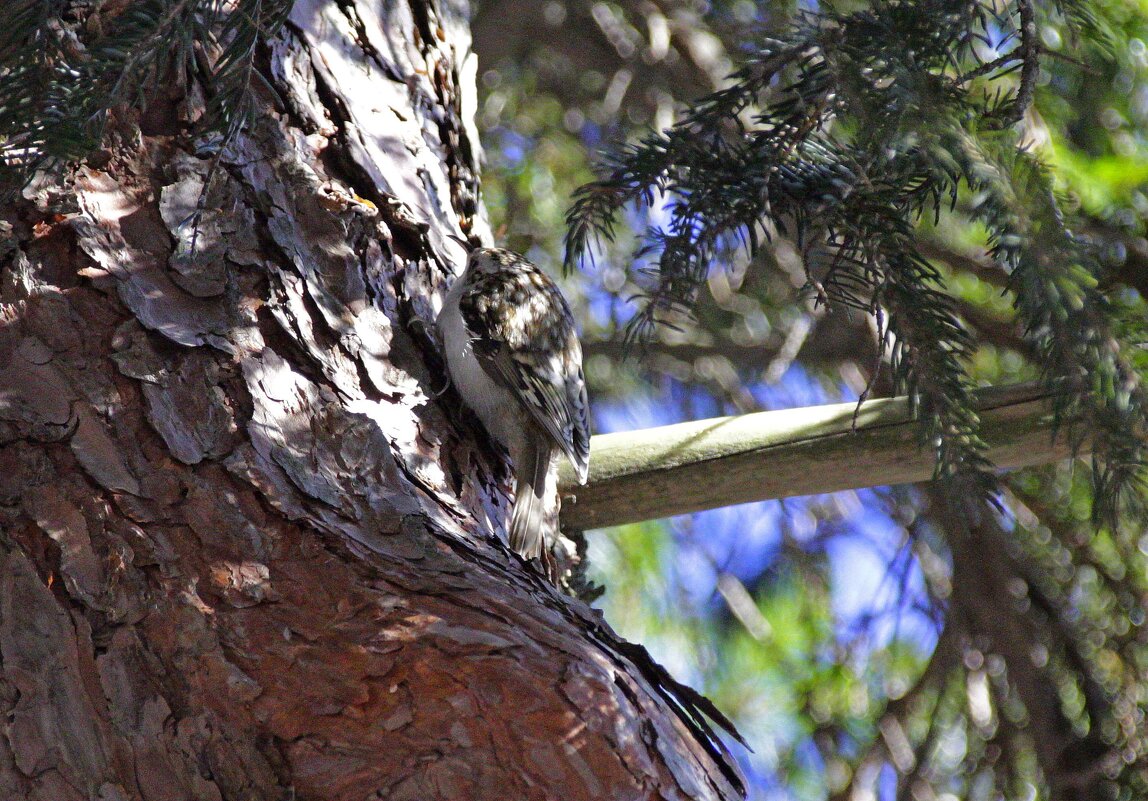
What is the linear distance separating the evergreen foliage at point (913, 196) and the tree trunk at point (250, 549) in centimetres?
49

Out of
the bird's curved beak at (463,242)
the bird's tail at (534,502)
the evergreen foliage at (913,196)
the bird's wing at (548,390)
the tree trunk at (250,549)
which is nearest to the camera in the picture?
the evergreen foliage at (913,196)

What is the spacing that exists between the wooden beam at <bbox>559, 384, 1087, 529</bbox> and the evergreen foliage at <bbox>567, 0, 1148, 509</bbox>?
0.46 meters

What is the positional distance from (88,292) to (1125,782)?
2.87 meters

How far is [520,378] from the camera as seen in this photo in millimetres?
2557

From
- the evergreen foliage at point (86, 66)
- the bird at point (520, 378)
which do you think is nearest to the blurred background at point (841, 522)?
the bird at point (520, 378)

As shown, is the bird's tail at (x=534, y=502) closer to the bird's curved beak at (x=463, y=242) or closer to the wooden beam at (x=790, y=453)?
the wooden beam at (x=790, y=453)

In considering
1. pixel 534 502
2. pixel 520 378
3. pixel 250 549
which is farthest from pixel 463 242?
pixel 250 549

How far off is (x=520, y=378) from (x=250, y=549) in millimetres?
1118

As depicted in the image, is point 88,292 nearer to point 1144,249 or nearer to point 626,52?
point 1144,249

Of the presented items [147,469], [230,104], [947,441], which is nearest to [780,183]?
[947,441]

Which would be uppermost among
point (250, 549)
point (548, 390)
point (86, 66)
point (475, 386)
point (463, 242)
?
point (463, 242)

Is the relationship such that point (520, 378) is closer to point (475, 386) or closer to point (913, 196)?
point (475, 386)

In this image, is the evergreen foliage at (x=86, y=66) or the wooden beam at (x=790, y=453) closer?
the evergreen foliage at (x=86, y=66)

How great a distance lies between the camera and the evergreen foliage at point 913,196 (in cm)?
112
